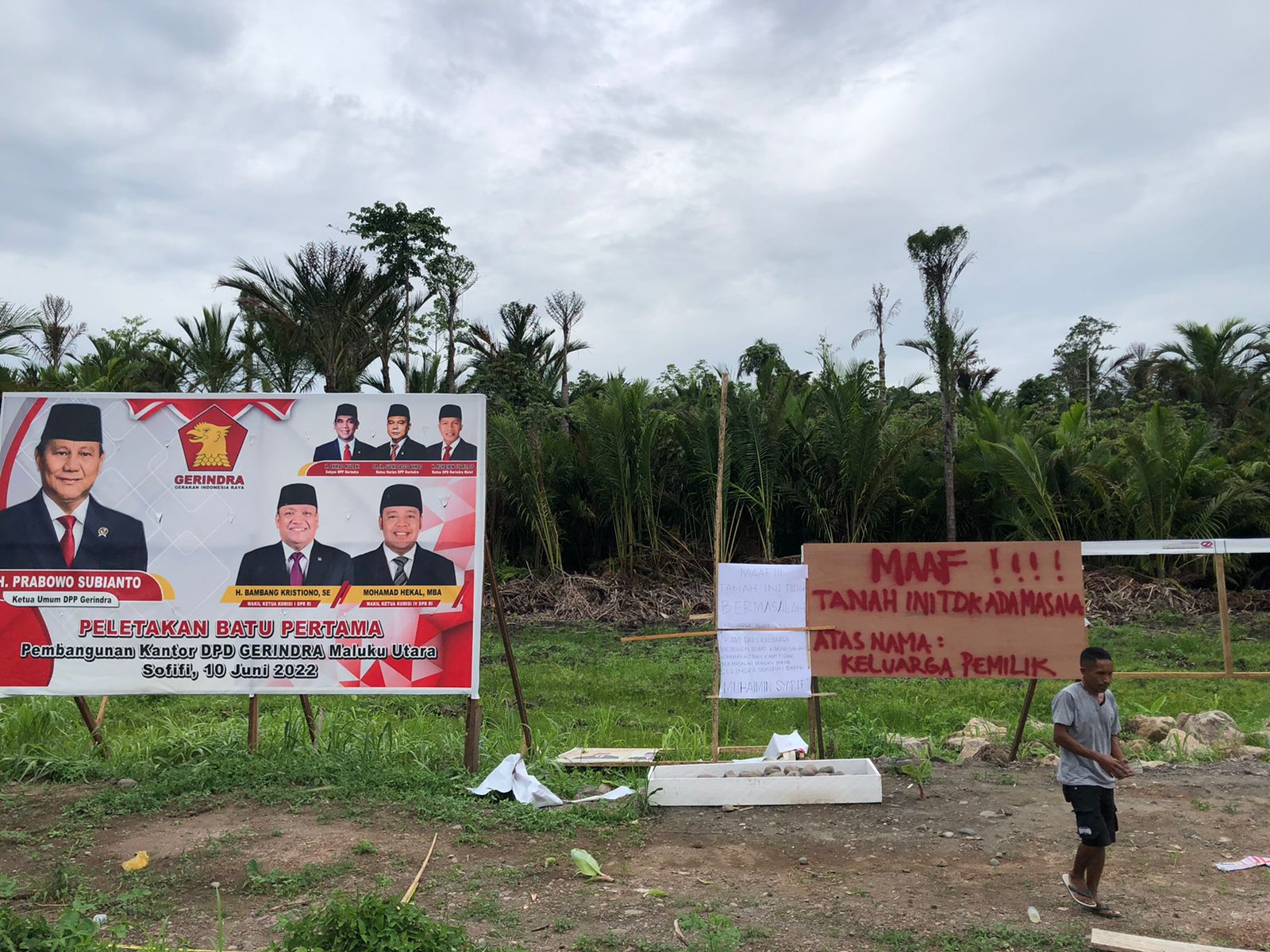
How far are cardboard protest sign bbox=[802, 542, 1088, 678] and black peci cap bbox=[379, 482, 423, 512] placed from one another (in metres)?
2.72

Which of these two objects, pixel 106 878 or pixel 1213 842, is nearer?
pixel 106 878

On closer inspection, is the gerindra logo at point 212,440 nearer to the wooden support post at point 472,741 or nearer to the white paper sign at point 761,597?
the wooden support post at point 472,741

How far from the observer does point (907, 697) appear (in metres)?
9.91

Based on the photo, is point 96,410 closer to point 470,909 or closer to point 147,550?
point 147,550

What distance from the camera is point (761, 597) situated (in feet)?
22.2


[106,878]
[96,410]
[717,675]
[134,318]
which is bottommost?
[106,878]

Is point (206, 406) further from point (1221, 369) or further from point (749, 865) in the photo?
point (1221, 369)

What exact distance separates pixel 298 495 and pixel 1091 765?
17.0 ft

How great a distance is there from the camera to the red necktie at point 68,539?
6793mm

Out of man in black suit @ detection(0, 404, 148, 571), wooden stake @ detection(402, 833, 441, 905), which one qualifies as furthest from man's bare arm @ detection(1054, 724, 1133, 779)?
man in black suit @ detection(0, 404, 148, 571)

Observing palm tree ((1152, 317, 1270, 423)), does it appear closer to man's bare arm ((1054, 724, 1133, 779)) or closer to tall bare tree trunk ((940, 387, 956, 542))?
tall bare tree trunk ((940, 387, 956, 542))

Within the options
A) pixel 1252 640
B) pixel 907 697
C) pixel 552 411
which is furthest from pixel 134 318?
pixel 1252 640

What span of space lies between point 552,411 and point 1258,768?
16.7 m

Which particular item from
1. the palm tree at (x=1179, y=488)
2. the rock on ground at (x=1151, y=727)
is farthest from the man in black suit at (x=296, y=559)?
the palm tree at (x=1179, y=488)
